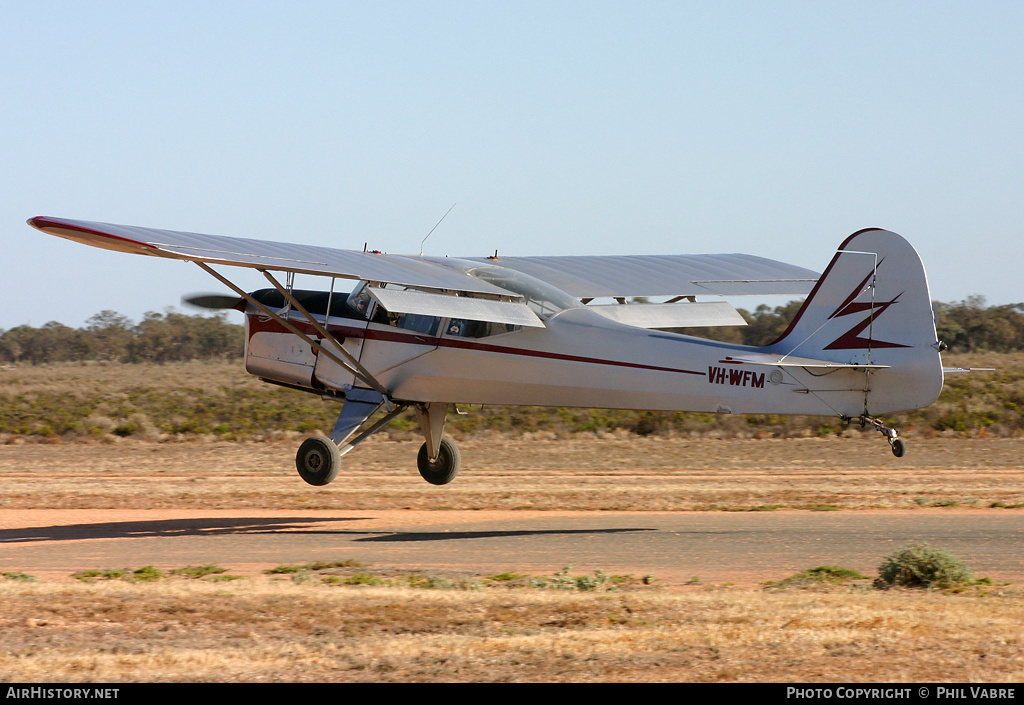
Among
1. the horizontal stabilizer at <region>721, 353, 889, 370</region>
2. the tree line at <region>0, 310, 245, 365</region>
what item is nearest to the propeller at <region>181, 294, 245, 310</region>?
the horizontal stabilizer at <region>721, 353, 889, 370</region>

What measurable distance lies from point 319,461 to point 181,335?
6160 centimetres

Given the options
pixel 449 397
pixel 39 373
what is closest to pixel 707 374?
pixel 449 397

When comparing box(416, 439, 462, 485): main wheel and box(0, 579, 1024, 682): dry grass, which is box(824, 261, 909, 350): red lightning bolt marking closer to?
box(0, 579, 1024, 682): dry grass

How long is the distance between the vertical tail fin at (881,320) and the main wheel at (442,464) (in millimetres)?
5418

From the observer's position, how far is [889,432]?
11570 millimetres

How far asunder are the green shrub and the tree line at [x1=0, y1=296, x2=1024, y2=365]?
50035 millimetres

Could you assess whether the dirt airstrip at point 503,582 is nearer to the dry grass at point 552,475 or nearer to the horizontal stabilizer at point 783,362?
the dry grass at point 552,475

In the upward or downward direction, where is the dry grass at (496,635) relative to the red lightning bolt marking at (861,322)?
downward

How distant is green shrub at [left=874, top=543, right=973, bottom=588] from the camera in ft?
31.0

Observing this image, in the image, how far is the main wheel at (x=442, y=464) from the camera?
51.0ft

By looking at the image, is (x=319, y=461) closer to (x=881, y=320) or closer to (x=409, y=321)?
(x=409, y=321)

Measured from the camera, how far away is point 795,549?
453 inches

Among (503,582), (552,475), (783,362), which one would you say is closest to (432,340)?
(783,362)

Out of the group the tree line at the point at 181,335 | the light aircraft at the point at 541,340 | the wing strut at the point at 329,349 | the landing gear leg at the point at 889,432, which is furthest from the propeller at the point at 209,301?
the tree line at the point at 181,335
